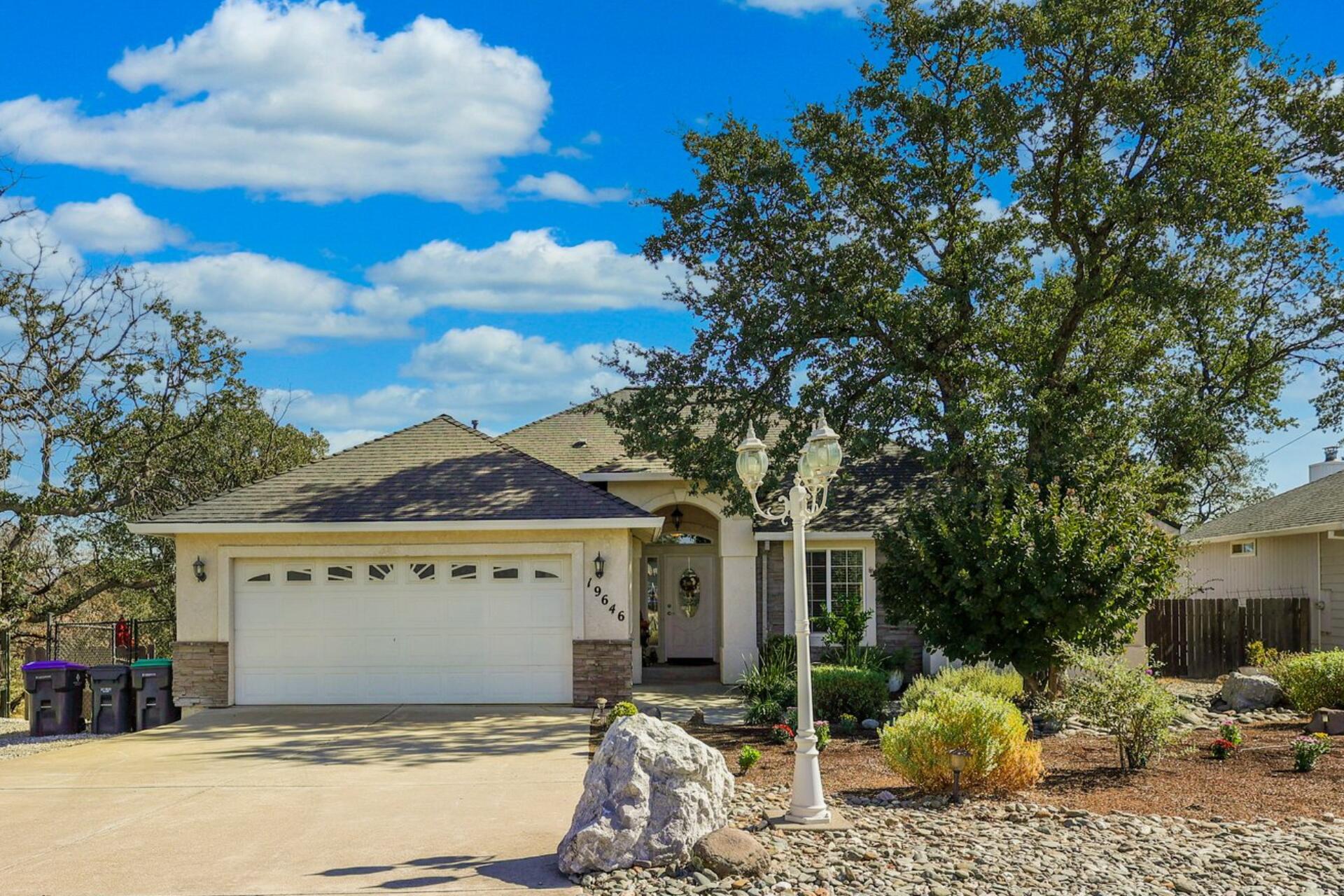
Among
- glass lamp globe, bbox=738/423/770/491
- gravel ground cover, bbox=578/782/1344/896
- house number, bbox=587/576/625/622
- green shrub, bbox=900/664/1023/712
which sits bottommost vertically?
gravel ground cover, bbox=578/782/1344/896

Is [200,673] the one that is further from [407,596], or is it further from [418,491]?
[418,491]

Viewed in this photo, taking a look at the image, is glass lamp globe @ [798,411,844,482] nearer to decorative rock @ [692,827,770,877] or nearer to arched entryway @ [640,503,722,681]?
decorative rock @ [692,827,770,877]

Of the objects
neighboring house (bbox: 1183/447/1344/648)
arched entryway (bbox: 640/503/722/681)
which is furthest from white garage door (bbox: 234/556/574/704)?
neighboring house (bbox: 1183/447/1344/648)

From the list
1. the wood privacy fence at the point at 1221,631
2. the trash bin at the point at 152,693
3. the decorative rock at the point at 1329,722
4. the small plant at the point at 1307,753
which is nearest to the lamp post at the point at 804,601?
the small plant at the point at 1307,753

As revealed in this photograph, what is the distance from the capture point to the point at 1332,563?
2142 cm

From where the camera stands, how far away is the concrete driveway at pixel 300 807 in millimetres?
7477

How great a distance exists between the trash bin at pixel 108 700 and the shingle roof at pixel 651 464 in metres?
8.21

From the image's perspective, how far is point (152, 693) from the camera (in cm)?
1522

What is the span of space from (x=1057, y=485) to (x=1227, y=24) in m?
8.06

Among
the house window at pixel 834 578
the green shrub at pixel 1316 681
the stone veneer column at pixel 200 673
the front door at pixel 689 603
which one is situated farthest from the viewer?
the front door at pixel 689 603

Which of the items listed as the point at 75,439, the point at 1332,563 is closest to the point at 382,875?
the point at 75,439

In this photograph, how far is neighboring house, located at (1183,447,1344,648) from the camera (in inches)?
830

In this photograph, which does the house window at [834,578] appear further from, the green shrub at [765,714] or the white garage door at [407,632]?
the green shrub at [765,714]

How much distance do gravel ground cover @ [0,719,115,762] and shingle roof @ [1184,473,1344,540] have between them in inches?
782
